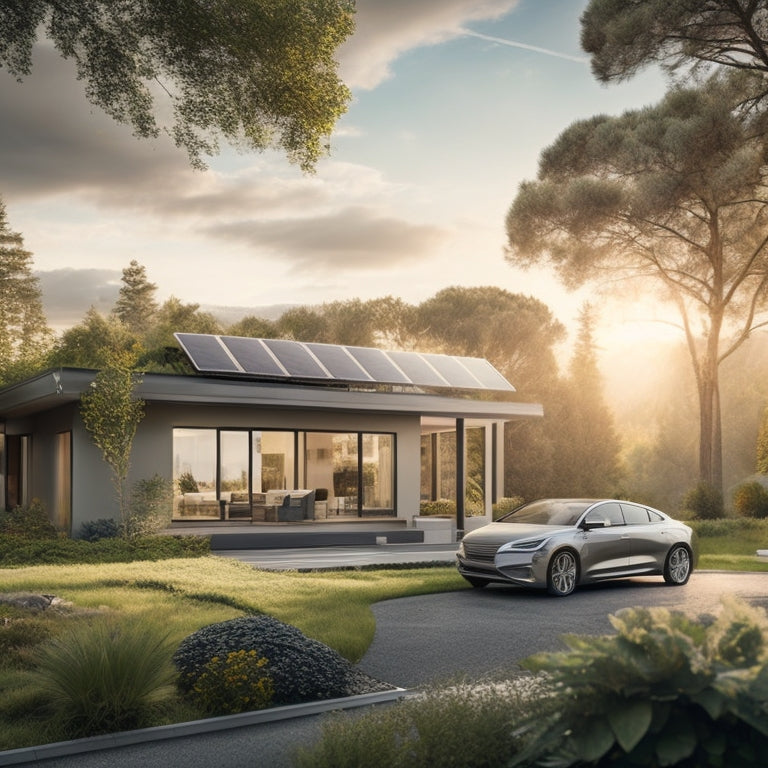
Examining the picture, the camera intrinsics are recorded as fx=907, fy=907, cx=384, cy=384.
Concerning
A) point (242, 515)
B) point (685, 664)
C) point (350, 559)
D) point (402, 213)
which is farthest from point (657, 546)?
point (402, 213)

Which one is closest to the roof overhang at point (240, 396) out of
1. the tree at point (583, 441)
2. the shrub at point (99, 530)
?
the shrub at point (99, 530)

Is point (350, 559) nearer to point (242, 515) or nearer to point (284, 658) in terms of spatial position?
point (242, 515)

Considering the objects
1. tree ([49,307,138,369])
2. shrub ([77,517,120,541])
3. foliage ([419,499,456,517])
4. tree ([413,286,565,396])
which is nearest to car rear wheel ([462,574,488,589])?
shrub ([77,517,120,541])

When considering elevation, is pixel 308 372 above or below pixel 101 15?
below

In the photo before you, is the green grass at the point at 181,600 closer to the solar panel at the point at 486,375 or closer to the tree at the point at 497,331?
the solar panel at the point at 486,375

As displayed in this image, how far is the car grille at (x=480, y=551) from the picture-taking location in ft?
41.6

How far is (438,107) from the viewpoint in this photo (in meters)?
20.0

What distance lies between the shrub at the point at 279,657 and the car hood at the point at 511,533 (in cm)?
576

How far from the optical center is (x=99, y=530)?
709 inches

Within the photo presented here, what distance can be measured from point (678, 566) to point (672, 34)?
10.5 meters

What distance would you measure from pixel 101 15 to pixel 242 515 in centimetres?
1240

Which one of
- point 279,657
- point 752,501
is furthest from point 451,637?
point 752,501

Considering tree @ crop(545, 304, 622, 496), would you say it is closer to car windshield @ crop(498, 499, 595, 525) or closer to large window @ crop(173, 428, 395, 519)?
large window @ crop(173, 428, 395, 519)

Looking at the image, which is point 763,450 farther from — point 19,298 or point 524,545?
point 19,298
